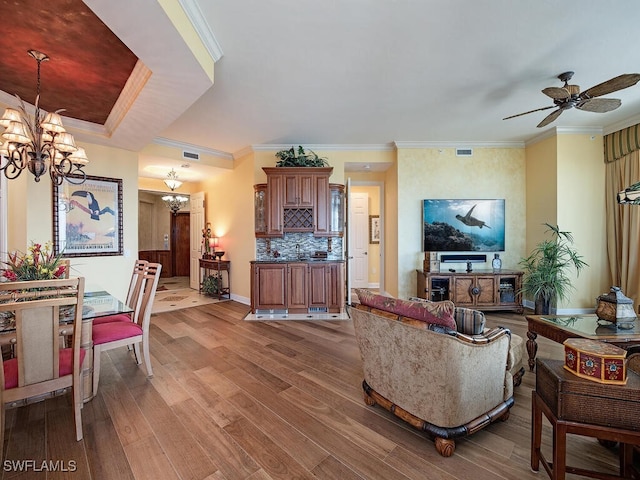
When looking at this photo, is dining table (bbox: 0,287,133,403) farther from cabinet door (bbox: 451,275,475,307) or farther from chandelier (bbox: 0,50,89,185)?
cabinet door (bbox: 451,275,475,307)

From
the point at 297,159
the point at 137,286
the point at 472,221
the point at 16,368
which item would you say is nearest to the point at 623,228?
the point at 472,221

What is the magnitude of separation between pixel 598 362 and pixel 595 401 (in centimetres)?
17

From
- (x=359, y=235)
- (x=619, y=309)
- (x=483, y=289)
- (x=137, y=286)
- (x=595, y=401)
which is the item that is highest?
(x=359, y=235)

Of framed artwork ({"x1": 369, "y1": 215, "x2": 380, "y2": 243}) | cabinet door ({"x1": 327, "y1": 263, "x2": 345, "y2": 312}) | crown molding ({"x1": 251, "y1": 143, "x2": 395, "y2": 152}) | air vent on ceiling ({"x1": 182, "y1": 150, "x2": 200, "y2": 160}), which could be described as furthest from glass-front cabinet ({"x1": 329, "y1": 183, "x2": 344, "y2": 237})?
air vent on ceiling ({"x1": 182, "y1": 150, "x2": 200, "y2": 160})

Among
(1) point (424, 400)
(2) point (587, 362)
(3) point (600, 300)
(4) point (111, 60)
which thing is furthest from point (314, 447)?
(4) point (111, 60)

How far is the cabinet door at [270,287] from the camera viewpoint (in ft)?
14.5

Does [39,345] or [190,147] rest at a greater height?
[190,147]

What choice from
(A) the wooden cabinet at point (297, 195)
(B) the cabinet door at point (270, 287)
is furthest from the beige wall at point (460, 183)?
(B) the cabinet door at point (270, 287)

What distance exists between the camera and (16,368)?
5.44 feet

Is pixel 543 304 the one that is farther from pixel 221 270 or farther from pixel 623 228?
pixel 221 270

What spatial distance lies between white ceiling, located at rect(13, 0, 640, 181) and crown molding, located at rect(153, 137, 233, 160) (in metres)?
0.41

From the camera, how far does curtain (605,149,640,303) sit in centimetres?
374

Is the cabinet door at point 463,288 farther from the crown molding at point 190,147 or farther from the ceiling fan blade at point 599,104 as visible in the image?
the crown molding at point 190,147

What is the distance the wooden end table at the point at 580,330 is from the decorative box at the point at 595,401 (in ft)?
Answer: 3.39
